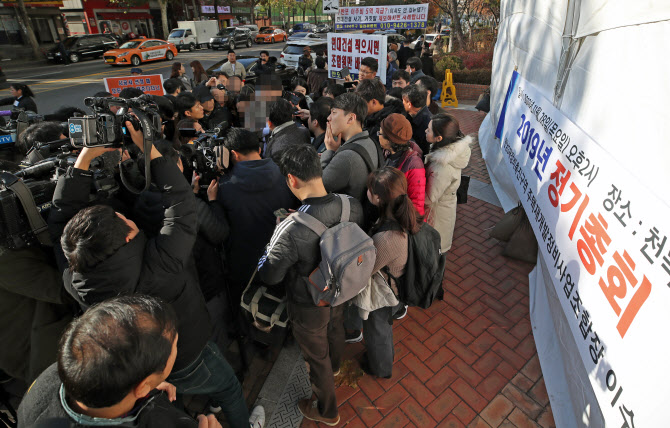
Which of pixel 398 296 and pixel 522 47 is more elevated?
pixel 522 47

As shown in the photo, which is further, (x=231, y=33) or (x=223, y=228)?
(x=231, y=33)

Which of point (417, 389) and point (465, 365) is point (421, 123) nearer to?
point (465, 365)

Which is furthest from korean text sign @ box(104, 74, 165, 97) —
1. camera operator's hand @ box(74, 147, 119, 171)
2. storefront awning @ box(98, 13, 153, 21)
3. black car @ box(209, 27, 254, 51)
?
storefront awning @ box(98, 13, 153, 21)

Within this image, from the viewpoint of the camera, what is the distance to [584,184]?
231 centimetres

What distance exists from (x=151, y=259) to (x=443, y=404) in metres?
2.25

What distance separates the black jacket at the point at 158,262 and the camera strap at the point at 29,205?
3.3 inches

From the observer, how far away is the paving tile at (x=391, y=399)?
2.60 m

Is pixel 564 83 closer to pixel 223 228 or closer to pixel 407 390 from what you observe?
pixel 407 390

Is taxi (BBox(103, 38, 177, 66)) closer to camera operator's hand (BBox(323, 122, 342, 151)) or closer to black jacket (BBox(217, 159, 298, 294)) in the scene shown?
camera operator's hand (BBox(323, 122, 342, 151))

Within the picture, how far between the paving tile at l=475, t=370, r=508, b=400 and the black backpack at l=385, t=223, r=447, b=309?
2.95ft

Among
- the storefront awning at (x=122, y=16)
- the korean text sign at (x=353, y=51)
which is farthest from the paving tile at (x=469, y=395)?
the storefront awning at (x=122, y=16)

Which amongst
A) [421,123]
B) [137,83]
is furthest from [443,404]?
[137,83]

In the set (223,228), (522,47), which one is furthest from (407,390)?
(522,47)

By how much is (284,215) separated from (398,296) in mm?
1002
